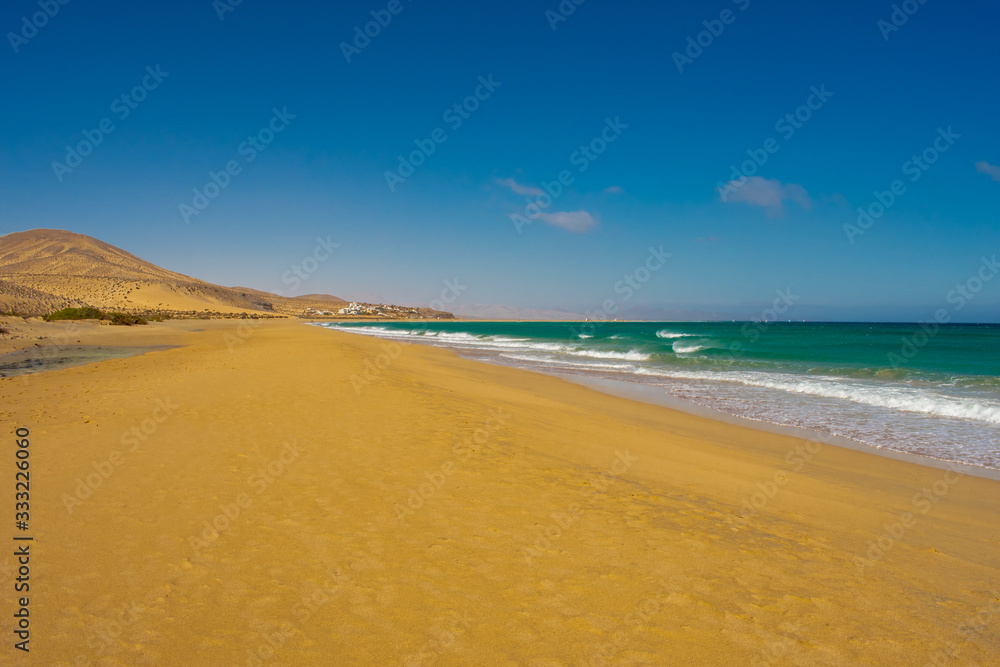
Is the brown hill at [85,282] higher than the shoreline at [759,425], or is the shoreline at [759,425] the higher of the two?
the brown hill at [85,282]

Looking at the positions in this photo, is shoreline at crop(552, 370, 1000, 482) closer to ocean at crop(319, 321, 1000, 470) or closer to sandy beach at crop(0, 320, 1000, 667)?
ocean at crop(319, 321, 1000, 470)

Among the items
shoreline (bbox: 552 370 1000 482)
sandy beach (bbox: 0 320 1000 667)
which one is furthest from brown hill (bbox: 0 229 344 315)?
shoreline (bbox: 552 370 1000 482)

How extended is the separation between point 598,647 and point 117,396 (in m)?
11.8

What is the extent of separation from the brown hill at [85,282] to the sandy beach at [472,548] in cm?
4658

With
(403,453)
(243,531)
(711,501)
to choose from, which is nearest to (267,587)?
(243,531)

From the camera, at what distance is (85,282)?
275 ft

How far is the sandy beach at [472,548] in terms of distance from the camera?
3.29 m

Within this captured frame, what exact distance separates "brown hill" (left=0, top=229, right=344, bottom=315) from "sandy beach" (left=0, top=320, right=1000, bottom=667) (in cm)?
4658

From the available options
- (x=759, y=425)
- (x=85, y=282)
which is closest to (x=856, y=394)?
(x=759, y=425)

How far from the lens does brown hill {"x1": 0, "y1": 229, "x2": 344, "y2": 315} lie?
2009 inches

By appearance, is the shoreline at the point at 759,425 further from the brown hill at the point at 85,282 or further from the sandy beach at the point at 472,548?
the brown hill at the point at 85,282

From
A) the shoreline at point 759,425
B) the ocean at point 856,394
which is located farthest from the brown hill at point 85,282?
the ocean at point 856,394

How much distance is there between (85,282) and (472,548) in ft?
359

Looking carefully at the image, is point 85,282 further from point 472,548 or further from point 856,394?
point 856,394
